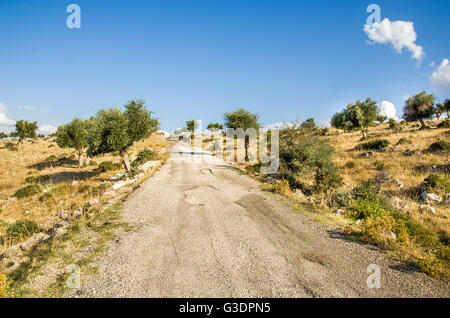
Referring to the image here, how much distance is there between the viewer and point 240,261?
6.20m

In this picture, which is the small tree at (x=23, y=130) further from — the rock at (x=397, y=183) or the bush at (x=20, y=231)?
the rock at (x=397, y=183)

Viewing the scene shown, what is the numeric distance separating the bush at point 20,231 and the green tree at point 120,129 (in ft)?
30.9

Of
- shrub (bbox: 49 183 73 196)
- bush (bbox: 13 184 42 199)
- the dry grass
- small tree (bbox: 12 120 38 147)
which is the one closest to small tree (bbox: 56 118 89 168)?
the dry grass

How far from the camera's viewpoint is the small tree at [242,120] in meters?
31.8

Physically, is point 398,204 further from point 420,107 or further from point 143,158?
point 420,107

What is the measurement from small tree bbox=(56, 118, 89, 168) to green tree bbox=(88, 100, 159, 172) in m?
14.6

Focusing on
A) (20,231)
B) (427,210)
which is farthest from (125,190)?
(427,210)

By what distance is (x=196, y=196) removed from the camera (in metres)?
13.6

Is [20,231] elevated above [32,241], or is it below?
below

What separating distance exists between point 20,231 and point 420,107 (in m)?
60.6

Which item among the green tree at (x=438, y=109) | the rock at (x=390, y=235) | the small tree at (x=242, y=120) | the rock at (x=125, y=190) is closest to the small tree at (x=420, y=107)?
the green tree at (x=438, y=109)
